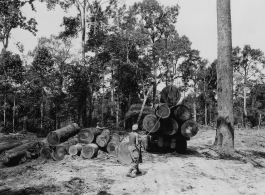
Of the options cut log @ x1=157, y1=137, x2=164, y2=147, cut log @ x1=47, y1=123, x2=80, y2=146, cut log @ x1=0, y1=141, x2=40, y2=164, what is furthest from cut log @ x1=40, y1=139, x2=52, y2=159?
cut log @ x1=157, y1=137, x2=164, y2=147

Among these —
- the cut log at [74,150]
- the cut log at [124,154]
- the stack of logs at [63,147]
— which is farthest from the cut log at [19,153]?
the cut log at [124,154]

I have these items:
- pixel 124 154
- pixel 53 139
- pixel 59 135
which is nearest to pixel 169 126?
pixel 124 154

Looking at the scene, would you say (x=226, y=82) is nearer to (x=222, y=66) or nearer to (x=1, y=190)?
(x=222, y=66)

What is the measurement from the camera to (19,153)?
10562 millimetres

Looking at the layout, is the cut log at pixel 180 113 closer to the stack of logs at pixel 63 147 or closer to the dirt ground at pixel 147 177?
the dirt ground at pixel 147 177

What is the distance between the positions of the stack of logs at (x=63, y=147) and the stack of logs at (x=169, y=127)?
170 centimetres

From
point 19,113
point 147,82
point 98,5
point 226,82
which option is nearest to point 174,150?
point 226,82

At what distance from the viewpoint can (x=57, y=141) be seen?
10.9 m

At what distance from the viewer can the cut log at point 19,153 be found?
10188 mm

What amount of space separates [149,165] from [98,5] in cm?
2145

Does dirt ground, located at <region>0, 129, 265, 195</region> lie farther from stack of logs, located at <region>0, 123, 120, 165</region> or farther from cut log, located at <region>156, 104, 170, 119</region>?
cut log, located at <region>156, 104, 170, 119</region>

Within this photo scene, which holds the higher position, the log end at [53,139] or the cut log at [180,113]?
the cut log at [180,113]

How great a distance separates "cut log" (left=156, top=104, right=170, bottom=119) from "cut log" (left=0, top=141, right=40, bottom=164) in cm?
542

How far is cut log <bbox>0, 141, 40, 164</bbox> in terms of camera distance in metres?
10.2
